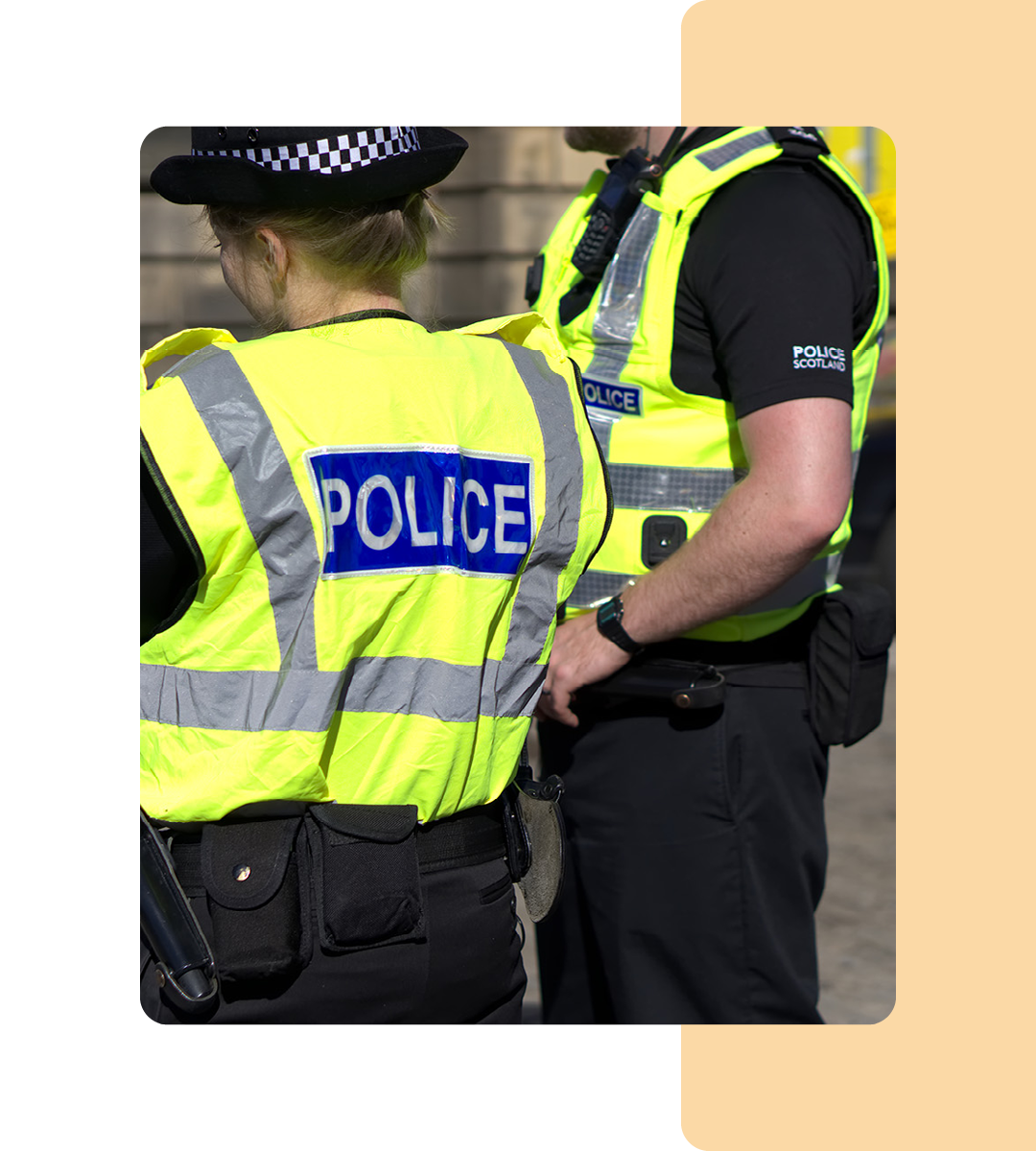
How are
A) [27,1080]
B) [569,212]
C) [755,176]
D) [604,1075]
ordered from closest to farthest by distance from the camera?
[27,1080]
[604,1075]
[755,176]
[569,212]

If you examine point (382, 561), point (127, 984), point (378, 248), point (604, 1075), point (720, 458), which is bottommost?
point (604, 1075)

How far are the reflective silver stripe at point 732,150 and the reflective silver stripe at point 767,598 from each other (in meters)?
0.75

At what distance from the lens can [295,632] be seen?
1.57 meters

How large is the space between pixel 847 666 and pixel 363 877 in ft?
3.77

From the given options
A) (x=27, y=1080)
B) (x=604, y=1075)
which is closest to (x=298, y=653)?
(x=27, y=1080)

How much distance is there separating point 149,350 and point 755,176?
1.13m

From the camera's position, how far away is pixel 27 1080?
183cm

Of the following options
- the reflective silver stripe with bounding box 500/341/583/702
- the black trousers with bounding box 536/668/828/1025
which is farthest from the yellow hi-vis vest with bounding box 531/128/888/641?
the reflective silver stripe with bounding box 500/341/583/702

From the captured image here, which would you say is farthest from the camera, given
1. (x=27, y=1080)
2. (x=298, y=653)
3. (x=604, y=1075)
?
(x=604, y=1075)

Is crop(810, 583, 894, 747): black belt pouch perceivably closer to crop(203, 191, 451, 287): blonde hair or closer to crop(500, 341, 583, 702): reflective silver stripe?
crop(500, 341, 583, 702): reflective silver stripe

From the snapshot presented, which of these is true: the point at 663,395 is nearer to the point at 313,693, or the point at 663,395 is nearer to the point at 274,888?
the point at 313,693

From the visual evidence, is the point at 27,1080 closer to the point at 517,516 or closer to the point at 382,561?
the point at 382,561

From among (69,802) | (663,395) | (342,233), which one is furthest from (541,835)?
(342,233)

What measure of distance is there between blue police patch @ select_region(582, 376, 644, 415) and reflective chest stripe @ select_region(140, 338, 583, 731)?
1.78 ft
